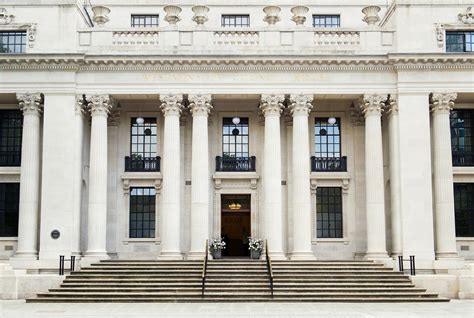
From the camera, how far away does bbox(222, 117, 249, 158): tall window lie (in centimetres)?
3625

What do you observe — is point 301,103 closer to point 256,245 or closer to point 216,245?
point 256,245

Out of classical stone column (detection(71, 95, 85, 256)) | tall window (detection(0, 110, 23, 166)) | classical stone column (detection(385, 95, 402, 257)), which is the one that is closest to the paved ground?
classical stone column (detection(71, 95, 85, 256))

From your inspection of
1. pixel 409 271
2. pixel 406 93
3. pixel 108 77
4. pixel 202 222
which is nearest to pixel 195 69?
pixel 108 77

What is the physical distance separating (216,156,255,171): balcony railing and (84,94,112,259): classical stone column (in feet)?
19.9

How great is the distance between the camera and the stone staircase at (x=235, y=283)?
1070 inches

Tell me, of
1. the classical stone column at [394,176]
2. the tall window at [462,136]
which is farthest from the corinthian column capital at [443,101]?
the tall window at [462,136]

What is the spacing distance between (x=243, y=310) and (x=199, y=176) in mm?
10587

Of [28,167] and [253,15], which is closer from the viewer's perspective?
[28,167]

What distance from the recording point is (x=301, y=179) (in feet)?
108

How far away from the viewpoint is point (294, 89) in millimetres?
33594

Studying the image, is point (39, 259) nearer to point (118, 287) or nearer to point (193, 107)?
point (118, 287)

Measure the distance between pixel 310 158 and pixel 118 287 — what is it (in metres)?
12.8

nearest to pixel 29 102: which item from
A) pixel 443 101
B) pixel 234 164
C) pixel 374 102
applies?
pixel 234 164

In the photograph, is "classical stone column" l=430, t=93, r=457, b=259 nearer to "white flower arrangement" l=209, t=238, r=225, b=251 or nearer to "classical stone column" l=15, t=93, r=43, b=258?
"white flower arrangement" l=209, t=238, r=225, b=251
